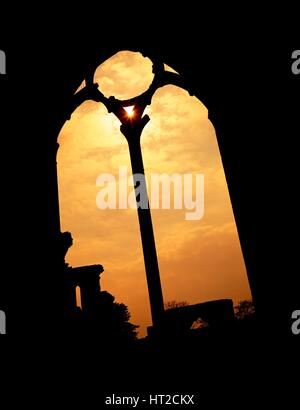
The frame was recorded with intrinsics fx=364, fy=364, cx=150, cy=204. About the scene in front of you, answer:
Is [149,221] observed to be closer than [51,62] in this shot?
Yes

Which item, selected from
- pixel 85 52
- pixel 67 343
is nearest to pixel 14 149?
pixel 85 52

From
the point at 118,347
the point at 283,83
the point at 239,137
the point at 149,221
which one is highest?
the point at 283,83

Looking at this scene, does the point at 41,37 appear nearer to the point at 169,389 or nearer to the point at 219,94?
the point at 219,94

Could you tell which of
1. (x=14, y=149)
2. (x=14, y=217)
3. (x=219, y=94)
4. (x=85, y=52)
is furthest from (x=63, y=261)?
(x=85, y=52)

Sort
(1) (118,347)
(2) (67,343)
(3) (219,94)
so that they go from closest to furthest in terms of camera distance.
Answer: (1) (118,347), (2) (67,343), (3) (219,94)

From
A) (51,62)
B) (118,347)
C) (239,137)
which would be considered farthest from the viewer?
(51,62)

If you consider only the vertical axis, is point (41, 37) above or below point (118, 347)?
above

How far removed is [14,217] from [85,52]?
2412 millimetres

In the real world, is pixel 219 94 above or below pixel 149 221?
above

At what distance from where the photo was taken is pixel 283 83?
3586 millimetres

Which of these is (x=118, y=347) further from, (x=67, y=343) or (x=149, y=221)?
(x=149, y=221)

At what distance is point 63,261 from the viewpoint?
12.4 ft

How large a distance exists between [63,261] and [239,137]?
7.26 feet
